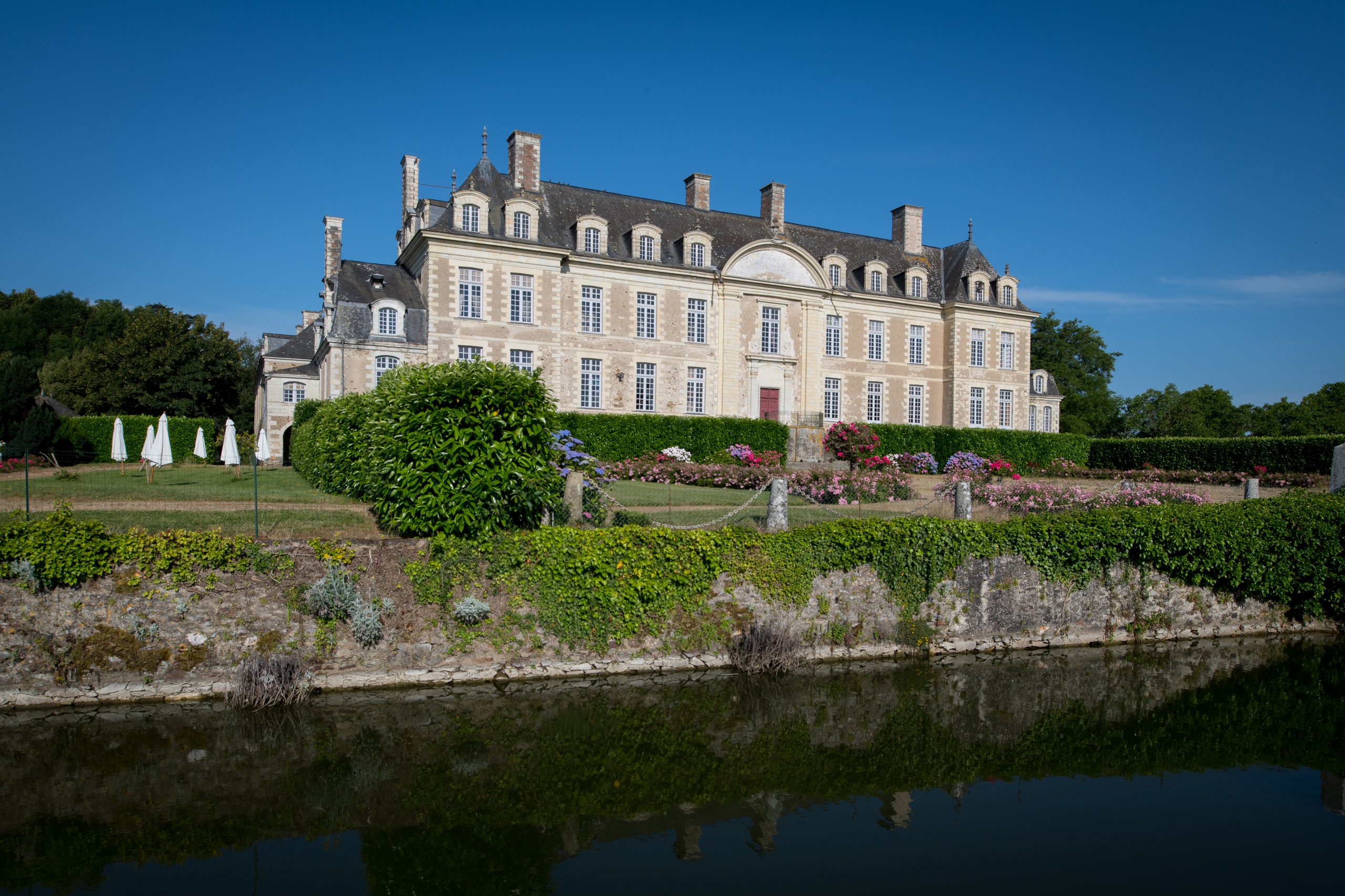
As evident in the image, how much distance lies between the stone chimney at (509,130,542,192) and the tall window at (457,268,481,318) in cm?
360

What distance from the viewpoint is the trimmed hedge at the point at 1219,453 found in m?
25.3

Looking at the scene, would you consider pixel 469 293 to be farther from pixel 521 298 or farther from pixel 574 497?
pixel 574 497

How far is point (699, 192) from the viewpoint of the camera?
3048cm

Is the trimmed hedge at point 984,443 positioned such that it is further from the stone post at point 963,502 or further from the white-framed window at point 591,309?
the stone post at point 963,502

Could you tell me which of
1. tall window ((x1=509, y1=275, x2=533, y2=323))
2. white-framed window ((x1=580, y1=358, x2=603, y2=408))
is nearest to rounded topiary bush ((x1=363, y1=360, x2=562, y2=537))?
tall window ((x1=509, y1=275, x2=533, y2=323))

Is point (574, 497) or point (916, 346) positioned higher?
point (916, 346)

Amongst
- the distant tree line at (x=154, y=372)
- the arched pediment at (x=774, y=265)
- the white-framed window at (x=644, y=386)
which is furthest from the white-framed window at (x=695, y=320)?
the distant tree line at (x=154, y=372)

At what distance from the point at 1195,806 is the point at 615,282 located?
22890 millimetres

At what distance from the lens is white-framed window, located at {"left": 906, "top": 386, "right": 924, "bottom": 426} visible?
3266 centimetres

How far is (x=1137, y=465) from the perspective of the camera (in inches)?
1222

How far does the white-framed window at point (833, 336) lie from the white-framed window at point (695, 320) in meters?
5.06

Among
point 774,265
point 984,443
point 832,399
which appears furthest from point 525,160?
point 984,443

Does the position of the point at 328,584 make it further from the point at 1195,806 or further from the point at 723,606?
the point at 1195,806

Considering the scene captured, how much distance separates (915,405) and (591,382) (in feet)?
44.1
